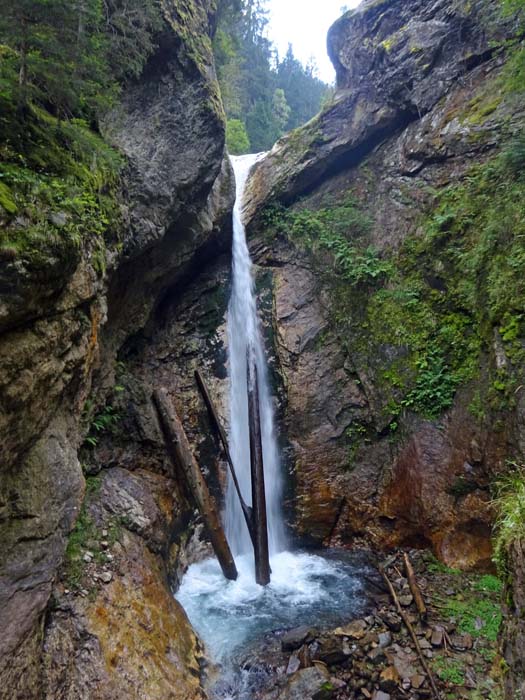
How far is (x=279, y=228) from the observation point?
11.5m

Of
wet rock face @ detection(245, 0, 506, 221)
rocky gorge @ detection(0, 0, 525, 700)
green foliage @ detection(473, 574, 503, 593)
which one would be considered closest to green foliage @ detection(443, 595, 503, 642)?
green foliage @ detection(473, 574, 503, 593)

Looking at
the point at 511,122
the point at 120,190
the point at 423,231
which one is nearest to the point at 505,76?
the point at 511,122

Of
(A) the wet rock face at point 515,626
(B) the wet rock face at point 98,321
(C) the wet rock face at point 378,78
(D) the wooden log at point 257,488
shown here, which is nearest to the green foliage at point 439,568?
(D) the wooden log at point 257,488

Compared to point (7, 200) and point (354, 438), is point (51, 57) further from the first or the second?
point (354, 438)

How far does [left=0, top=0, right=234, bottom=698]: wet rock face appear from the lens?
376 centimetres

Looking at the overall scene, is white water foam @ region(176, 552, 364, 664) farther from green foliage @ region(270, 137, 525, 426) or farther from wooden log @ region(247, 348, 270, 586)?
green foliage @ region(270, 137, 525, 426)

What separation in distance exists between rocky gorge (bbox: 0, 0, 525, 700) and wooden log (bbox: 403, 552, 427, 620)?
0.61m

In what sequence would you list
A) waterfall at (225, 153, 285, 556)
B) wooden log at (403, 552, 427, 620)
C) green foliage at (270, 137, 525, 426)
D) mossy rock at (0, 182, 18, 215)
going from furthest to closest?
waterfall at (225, 153, 285, 556), green foliage at (270, 137, 525, 426), wooden log at (403, 552, 427, 620), mossy rock at (0, 182, 18, 215)

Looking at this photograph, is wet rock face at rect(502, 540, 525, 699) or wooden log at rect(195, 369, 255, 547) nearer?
wet rock face at rect(502, 540, 525, 699)

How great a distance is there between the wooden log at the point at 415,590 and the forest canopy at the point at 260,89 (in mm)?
17594

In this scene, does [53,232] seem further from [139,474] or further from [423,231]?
[423,231]

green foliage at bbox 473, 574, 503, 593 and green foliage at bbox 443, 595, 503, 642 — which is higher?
green foliage at bbox 443, 595, 503, 642

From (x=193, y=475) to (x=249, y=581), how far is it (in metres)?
Answer: 2.02

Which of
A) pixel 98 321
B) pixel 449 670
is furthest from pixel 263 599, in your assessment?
pixel 98 321
